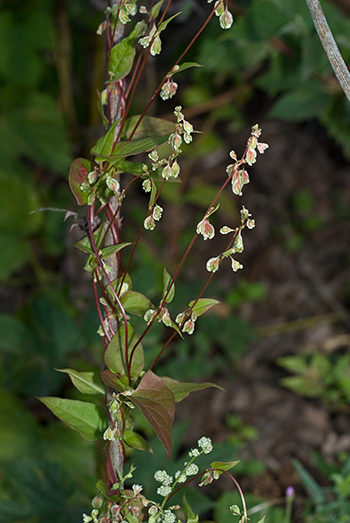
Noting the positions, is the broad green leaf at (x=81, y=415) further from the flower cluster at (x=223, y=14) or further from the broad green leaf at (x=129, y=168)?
the flower cluster at (x=223, y=14)

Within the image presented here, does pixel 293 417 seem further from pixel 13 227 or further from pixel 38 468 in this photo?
pixel 13 227

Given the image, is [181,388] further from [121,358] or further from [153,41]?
[153,41]

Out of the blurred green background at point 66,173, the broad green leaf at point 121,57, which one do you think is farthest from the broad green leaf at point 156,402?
the blurred green background at point 66,173

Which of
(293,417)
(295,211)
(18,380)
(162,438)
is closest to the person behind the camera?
(162,438)

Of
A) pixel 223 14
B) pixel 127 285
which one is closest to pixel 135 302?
pixel 127 285

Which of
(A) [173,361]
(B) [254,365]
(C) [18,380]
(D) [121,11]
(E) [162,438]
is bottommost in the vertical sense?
(B) [254,365]

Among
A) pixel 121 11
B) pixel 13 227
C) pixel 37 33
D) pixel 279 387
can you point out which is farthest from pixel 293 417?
pixel 37 33
